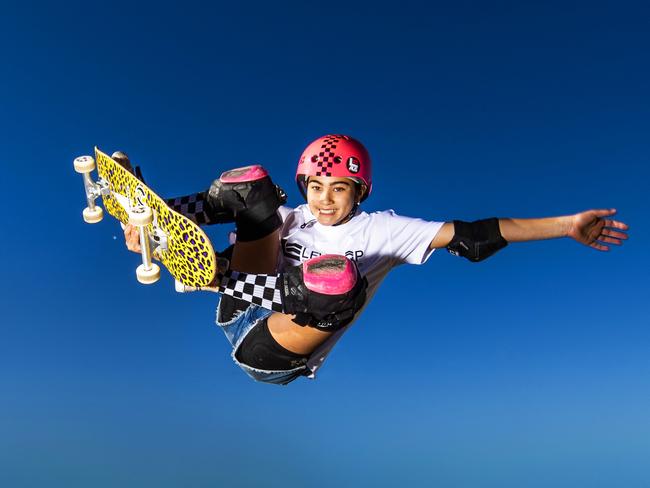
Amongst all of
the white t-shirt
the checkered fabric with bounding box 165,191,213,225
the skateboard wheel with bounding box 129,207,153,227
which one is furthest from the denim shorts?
the skateboard wheel with bounding box 129,207,153,227

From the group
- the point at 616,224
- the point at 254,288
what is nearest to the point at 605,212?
the point at 616,224

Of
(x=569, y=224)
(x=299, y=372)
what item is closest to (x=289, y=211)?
(x=299, y=372)

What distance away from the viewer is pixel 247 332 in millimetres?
6887

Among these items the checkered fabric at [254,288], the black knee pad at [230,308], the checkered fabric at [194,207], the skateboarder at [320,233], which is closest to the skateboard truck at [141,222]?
the skateboarder at [320,233]

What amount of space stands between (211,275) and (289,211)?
4.87 feet

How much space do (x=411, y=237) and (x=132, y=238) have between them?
2192 millimetres

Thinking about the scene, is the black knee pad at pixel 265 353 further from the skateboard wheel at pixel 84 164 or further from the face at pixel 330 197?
the skateboard wheel at pixel 84 164

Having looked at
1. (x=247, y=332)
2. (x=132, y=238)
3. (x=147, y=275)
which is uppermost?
(x=132, y=238)

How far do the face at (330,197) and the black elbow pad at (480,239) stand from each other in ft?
3.04

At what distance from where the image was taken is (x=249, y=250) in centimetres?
682

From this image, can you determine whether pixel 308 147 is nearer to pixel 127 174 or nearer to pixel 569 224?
pixel 127 174

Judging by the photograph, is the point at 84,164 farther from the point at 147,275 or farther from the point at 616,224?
the point at 616,224

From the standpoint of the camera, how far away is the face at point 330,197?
6492 millimetres

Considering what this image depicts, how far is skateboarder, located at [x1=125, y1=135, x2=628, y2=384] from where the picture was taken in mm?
6430
